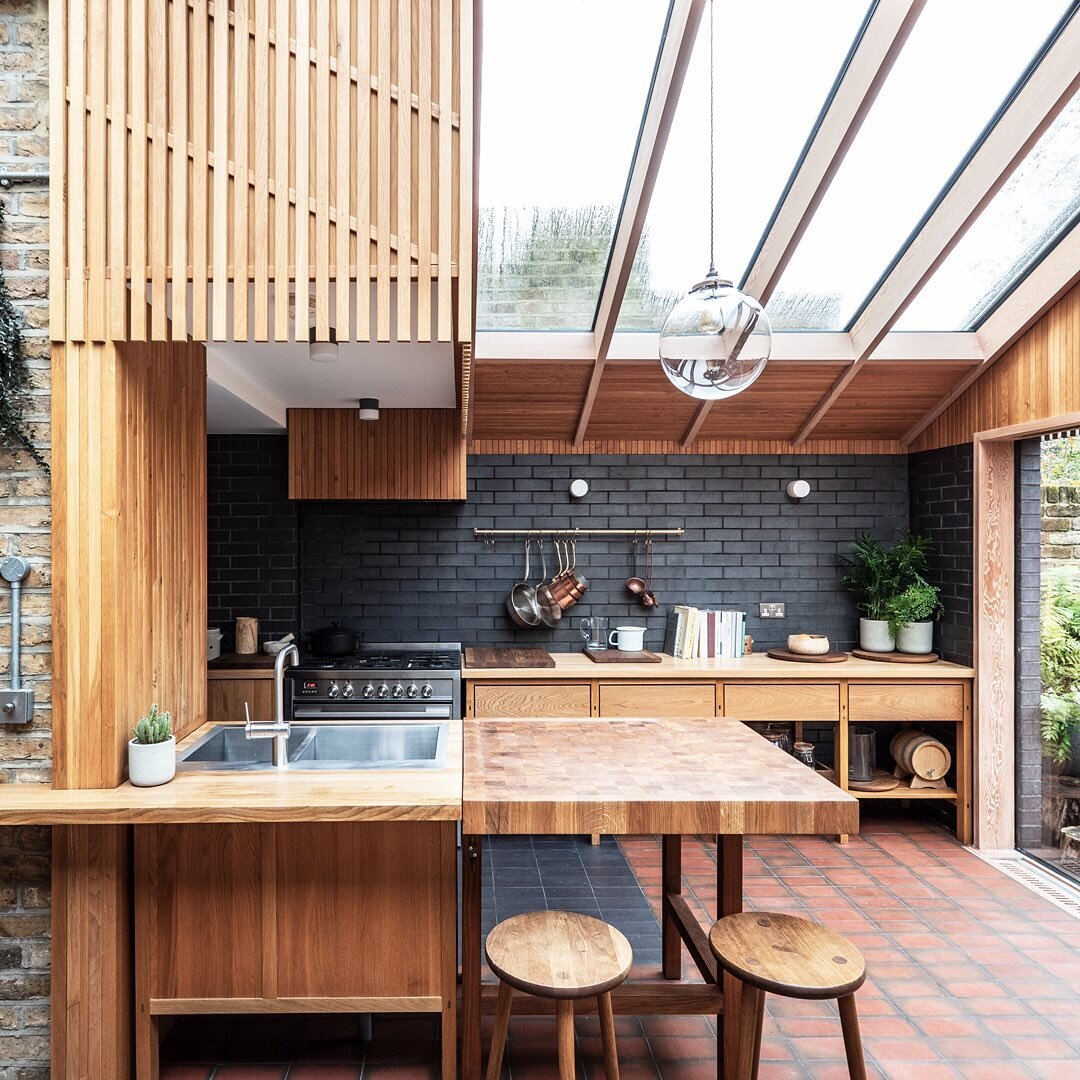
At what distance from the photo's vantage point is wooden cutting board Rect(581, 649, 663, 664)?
16.5 feet

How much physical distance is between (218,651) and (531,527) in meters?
2.14

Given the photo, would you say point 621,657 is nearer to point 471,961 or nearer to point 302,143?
point 471,961

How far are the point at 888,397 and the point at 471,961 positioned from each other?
403 centimetres

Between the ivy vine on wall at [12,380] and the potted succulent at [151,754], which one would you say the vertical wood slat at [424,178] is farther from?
the potted succulent at [151,754]

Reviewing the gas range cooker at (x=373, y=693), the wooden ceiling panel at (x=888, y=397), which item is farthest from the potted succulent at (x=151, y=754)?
the wooden ceiling panel at (x=888, y=397)

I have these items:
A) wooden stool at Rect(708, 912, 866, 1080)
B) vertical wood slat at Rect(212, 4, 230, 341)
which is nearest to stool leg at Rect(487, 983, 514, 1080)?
wooden stool at Rect(708, 912, 866, 1080)

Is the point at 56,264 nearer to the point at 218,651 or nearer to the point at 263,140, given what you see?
the point at 263,140

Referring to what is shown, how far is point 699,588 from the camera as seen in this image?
5617 millimetres

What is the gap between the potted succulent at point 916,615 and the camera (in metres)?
5.04

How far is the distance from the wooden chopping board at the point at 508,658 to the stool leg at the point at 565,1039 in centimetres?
280

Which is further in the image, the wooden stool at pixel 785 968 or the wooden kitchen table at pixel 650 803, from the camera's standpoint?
the wooden kitchen table at pixel 650 803

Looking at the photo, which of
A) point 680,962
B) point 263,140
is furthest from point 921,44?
point 680,962

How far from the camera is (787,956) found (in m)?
2.18

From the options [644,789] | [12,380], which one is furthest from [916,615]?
[12,380]
